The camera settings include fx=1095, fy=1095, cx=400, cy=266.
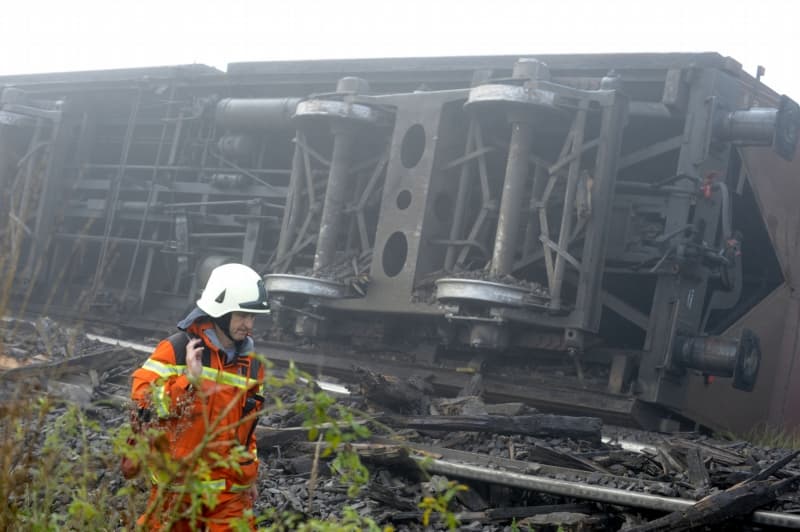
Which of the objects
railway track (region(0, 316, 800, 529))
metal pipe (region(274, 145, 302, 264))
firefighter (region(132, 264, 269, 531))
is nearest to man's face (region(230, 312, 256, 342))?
firefighter (region(132, 264, 269, 531))

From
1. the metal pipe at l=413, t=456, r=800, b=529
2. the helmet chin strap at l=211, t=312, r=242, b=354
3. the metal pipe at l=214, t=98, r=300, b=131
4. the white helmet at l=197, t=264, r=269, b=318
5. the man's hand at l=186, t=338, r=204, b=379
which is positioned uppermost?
the metal pipe at l=214, t=98, r=300, b=131

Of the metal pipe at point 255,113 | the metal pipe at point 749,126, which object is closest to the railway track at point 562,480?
the metal pipe at point 749,126

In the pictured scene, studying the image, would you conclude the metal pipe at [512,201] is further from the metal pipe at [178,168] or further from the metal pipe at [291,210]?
the metal pipe at [178,168]

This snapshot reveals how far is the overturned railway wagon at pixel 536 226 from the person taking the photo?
431 inches

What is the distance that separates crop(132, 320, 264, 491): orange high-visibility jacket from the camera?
4859 mm

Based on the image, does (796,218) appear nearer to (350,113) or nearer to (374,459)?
(350,113)

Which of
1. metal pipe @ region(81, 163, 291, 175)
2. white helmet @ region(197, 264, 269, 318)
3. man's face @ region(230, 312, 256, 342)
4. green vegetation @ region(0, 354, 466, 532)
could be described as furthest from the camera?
metal pipe @ region(81, 163, 291, 175)

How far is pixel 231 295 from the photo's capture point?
5738mm

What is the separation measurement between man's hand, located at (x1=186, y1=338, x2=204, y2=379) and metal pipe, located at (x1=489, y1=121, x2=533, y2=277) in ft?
20.1

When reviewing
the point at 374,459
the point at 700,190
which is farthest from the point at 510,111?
the point at 374,459

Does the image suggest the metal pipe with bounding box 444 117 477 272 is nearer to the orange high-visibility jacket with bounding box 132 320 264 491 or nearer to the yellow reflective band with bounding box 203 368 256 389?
the orange high-visibility jacket with bounding box 132 320 264 491

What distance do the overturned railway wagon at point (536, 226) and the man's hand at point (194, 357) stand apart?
5.28 meters

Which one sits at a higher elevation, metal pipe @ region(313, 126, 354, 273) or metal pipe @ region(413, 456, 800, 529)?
metal pipe @ region(313, 126, 354, 273)

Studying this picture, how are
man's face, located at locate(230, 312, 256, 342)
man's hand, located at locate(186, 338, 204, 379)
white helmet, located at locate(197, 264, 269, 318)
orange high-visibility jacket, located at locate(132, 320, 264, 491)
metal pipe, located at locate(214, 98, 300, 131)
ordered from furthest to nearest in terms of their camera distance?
metal pipe, located at locate(214, 98, 300, 131) < white helmet, located at locate(197, 264, 269, 318) < man's face, located at locate(230, 312, 256, 342) < man's hand, located at locate(186, 338, 204, 379) < orange high-visibility jacket, located at locate(132, 320, 264, 491)
